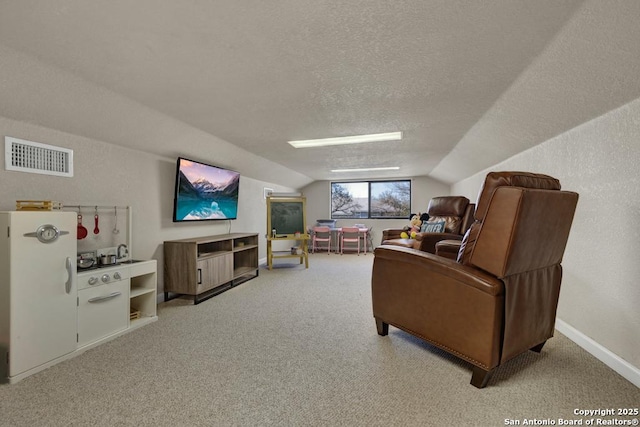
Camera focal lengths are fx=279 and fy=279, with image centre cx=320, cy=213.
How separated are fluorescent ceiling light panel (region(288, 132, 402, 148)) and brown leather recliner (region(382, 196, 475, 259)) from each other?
146cm

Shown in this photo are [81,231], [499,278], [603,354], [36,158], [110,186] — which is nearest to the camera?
[499,278]

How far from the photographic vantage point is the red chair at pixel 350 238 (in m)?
6.93

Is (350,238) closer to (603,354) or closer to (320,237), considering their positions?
(320,237)

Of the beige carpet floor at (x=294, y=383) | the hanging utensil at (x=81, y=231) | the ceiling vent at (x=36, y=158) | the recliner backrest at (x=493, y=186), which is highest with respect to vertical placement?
Result: the ceiling vent at (x=36, y=158)

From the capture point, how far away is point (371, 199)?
25.3 ft

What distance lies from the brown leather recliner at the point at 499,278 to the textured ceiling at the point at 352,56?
0.71 meters

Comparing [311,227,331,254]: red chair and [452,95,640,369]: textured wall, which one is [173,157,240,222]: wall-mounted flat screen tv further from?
[452,95,640,369]: textured wall

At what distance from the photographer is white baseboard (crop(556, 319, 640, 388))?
64.4 inches

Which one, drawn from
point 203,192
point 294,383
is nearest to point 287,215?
point 203,192

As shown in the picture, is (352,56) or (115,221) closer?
(352,56)

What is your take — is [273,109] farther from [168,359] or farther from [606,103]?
[606,103]

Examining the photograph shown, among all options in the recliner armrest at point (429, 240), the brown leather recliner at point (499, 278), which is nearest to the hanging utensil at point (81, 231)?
the brown leather recliner at point (499, 278)

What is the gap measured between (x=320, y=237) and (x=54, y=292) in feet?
19.7

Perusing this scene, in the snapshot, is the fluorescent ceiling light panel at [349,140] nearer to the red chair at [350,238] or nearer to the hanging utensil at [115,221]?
the hanging utensil at [115,221]
